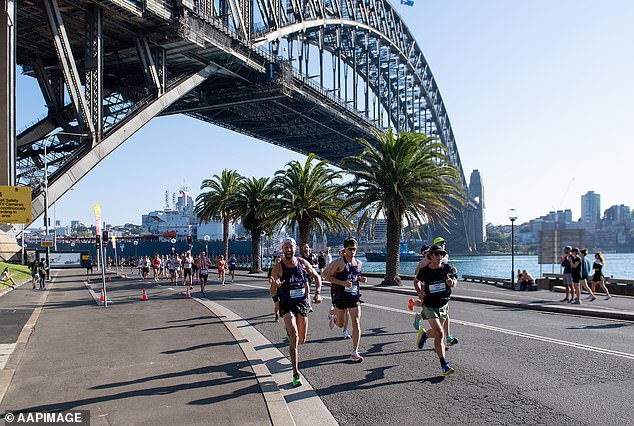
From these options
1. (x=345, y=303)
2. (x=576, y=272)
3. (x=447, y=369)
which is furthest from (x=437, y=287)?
(x=576, y=272)

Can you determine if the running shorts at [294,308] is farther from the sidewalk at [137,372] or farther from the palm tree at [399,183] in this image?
the palm tree at [399,183]

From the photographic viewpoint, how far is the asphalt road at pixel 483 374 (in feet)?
19.7

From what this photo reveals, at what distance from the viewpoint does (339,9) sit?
2872 inches

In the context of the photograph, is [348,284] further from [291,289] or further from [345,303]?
[291,289]

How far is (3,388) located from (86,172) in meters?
25.3

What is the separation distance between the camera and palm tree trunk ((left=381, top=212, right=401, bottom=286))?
28.6 meters

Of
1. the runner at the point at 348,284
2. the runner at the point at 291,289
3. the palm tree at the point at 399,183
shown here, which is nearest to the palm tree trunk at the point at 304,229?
the palm tree at the point at 399,183

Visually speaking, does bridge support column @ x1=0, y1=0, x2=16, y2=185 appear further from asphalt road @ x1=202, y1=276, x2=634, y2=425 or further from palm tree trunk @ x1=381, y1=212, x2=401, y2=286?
asphalt road @ x1=202, y1=276, x2=634, y2=425

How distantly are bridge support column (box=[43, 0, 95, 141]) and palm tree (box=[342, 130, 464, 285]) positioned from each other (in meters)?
13.9

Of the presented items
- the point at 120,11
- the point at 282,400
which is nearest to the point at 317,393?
the point at 282,400

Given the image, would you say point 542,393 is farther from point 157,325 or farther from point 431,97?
point 431,97

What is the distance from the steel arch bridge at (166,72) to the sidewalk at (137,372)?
18668 mm

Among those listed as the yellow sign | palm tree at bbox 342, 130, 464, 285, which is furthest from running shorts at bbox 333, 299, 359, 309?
palm tree at bbox 342, 130, 464, 285

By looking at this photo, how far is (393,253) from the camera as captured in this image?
29266mm
